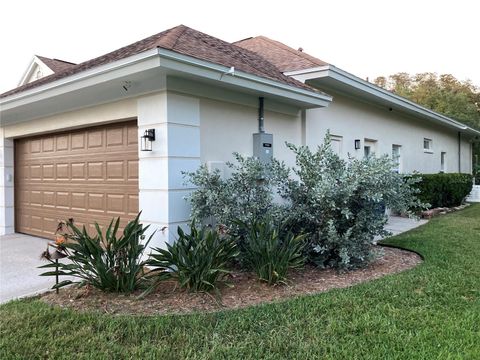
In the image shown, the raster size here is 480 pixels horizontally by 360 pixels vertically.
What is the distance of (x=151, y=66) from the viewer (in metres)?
4.75

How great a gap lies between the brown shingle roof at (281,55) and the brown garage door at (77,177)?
428 cm

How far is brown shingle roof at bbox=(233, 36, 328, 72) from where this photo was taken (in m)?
8.60

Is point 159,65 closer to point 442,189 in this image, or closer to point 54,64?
point 442,189

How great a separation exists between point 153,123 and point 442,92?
3217 centimetres

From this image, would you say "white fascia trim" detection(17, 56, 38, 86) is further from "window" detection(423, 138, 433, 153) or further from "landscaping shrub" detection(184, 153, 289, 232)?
"window" detection(423, 138, 433, 153)

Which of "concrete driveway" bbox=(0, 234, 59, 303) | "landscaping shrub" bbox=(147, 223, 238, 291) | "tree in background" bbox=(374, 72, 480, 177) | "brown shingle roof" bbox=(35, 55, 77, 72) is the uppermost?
"tree in background" bbox=(374, 72, 480, 177)

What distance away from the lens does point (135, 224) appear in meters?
4.43

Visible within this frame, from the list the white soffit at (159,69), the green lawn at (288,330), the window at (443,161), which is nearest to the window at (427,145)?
the window at (443,161)

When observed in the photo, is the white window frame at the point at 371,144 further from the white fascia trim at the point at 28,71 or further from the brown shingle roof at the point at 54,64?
the white fascia trim at the point at 28,71

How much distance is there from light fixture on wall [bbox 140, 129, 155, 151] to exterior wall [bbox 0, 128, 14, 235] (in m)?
5.33

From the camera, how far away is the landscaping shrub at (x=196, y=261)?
13.8ft

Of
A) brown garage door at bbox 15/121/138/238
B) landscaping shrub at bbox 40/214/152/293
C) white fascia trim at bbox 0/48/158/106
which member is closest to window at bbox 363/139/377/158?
brown garage door at bbox 15/121/138/238

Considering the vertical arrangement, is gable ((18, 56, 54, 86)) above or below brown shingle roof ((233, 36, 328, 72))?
above

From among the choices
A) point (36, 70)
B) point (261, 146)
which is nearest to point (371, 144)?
point (261, 146)
